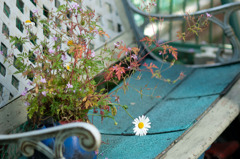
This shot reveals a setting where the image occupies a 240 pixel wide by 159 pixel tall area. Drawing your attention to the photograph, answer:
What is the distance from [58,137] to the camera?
4.15 feet

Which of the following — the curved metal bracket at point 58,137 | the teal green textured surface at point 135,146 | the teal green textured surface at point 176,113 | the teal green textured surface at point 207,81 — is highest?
Answer: the teal green textured surface at point 207,81

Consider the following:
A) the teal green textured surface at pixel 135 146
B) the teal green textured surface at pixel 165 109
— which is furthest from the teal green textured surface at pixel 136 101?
the teal green textured surface at pixel 135 146

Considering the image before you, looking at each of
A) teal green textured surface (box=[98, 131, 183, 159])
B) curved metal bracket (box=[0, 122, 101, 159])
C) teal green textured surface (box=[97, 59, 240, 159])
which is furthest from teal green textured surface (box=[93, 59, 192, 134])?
curved metal bracket (box=[0, 122, 101, 159])

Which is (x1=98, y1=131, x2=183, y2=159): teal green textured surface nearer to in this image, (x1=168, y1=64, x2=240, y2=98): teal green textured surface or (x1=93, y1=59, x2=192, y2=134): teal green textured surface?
(x1=93, y1=59, x2=192, y2=134): teal green textured surface

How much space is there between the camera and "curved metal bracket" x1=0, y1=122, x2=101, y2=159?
1218 mm

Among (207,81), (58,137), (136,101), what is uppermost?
(207,81)

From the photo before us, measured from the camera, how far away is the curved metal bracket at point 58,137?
122 cm

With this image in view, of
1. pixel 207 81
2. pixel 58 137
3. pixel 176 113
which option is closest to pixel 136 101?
pixel 176 113

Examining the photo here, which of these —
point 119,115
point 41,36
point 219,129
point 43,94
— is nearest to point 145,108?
point 119,115

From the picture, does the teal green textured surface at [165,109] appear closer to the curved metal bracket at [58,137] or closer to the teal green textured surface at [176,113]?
the teal green textured surface at [176,113]

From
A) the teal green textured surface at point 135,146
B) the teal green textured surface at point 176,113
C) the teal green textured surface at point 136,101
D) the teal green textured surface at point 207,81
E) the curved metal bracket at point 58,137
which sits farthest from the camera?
the teal green textured surface at point 207,81

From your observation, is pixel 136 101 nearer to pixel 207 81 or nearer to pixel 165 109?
pixel 165 109

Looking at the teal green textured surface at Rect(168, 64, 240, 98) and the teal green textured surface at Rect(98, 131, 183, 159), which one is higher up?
the teal green textured surface at Rect(168, 64, 240, 98)

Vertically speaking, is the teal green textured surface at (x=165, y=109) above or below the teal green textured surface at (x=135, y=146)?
above
